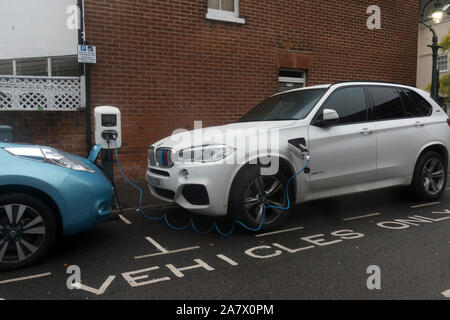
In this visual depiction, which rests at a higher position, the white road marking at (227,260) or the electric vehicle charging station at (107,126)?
the electric vehicle charging station at (107,126)

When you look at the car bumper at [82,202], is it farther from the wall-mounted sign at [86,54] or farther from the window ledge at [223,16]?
the window ledge at [223,16]

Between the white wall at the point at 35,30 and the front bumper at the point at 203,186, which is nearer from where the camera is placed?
the front bumper at the point at 203,186

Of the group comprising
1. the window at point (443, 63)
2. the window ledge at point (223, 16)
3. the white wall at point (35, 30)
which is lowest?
the white wall at point (35, 30)

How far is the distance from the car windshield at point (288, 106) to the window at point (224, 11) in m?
3.46

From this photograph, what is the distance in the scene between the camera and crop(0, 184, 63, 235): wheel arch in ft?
11.3

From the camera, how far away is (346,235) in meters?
4.46

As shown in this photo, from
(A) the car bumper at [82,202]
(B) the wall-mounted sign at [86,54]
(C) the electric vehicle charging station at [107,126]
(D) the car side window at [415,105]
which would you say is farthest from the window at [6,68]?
(D) the car side window at [415,105]

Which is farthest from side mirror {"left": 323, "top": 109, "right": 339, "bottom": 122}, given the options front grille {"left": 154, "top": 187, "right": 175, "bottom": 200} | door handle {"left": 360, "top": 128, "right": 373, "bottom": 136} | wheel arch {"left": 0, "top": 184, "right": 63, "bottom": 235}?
wheel arch {"left": 0, "top": 184, "right": 63, "bottom": 235}

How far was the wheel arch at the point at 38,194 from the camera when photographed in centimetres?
344

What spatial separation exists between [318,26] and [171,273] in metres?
8.10

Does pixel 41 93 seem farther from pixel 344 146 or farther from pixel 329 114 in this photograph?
pixel 344 146

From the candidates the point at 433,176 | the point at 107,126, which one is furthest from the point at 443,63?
the point at 107,126

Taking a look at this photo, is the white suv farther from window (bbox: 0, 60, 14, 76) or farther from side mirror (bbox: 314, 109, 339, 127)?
window (bbox: 0, 60, 14, 76)

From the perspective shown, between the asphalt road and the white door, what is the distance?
1.81 feet
